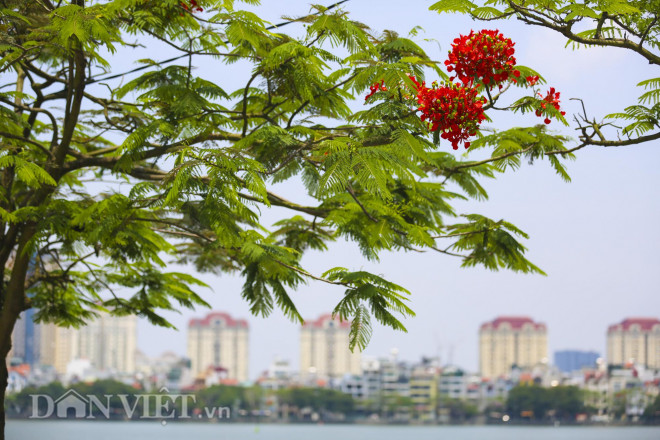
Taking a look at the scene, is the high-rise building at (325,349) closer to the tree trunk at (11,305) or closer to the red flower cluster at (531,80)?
the tree trunk at (11,305)

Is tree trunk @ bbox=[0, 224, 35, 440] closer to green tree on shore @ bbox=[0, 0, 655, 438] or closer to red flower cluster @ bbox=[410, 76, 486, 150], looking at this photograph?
green tree on shore @ bbox=[0, 0, 655, 438]

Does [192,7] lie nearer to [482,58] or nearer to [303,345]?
[482,58]

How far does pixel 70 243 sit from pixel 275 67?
2.07m

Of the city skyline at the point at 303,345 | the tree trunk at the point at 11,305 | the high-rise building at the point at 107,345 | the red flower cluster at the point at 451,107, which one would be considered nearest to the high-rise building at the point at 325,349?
the city skyline at the point at 303,345

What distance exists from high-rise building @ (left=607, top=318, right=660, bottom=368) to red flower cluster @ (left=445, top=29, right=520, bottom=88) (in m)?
130

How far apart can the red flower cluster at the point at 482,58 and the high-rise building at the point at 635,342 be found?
130m

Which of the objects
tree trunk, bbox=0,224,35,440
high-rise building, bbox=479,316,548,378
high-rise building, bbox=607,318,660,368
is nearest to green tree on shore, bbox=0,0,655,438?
tree trunk, bbox=0,224,35,440

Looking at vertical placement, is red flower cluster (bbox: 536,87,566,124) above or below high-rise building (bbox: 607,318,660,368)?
above

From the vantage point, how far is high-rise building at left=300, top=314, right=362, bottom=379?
5433 inches

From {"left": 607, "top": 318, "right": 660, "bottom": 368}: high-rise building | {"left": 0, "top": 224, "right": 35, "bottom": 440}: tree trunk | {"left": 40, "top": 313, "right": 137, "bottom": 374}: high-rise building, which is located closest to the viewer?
{"left": 0, "top": 224, "right": 35, "bottom": 440}: tree trunk

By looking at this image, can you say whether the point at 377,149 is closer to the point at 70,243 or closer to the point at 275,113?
the point at 275,113

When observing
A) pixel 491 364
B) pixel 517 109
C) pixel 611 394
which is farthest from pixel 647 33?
pixel 491 364

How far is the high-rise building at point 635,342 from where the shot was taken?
129125mm

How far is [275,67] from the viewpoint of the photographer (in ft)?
19.4
